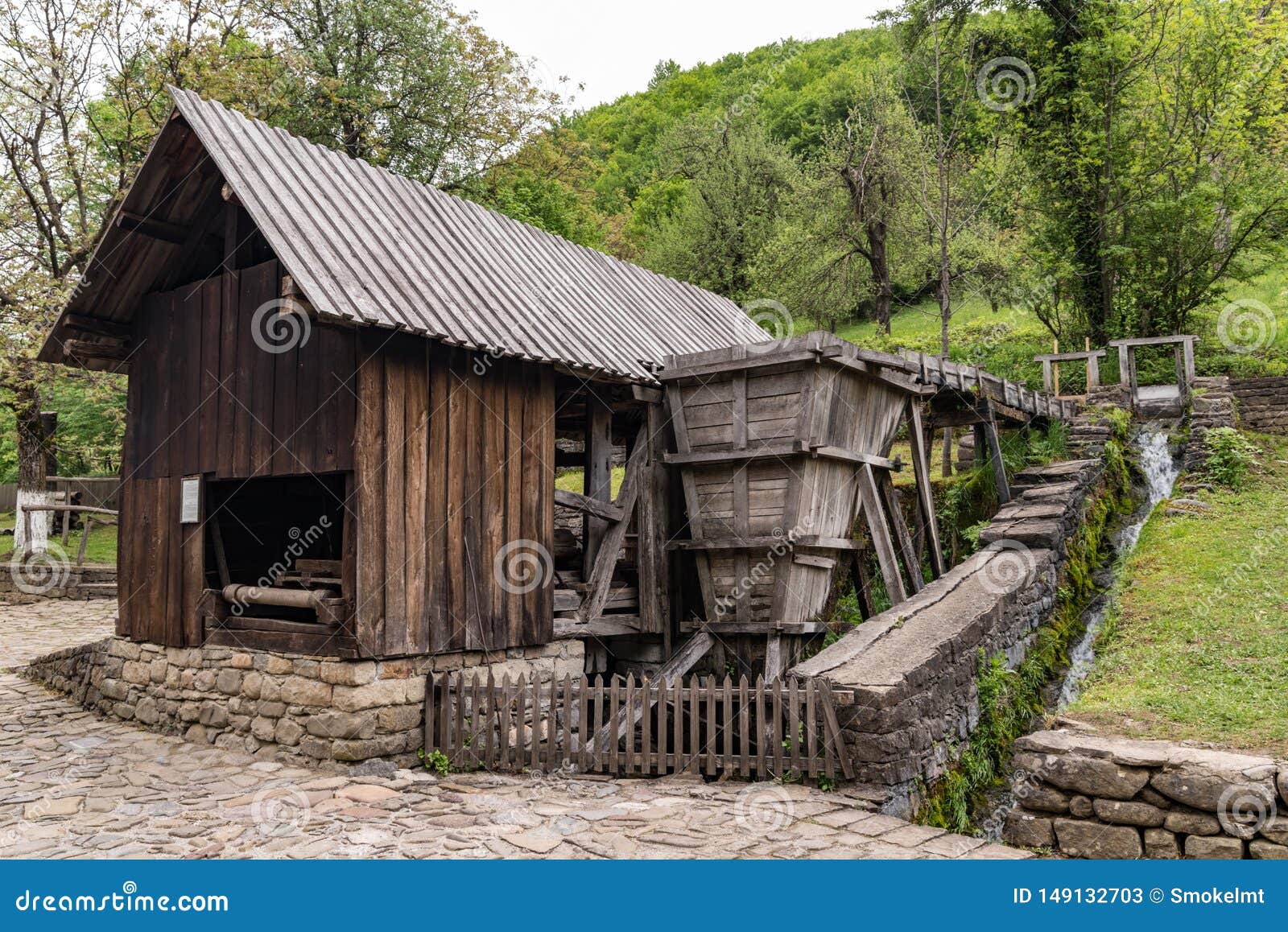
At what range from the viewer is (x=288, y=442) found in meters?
8.84

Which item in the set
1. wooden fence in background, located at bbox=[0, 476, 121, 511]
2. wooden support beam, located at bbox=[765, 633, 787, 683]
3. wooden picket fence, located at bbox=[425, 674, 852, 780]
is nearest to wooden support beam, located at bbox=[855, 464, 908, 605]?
wooden support beam, located at bbox=[765, 633, 787, 683]

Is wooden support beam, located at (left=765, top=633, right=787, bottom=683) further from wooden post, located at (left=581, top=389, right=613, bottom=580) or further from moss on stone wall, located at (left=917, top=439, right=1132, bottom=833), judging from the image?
wooden post, located at (left=581, top=389, right=613, bottom=580)

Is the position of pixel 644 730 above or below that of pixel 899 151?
below

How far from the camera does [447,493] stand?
8.80m

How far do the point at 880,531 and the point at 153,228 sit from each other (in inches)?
347

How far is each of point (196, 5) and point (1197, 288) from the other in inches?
884

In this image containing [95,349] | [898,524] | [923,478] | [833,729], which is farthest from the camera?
[923,478]

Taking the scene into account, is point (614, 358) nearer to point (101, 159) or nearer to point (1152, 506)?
point (1152, 506)

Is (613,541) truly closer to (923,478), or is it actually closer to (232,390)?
(232,390)

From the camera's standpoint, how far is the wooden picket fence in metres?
7.41

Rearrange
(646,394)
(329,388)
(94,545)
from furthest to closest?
(94,545), (646,394), (329,388)

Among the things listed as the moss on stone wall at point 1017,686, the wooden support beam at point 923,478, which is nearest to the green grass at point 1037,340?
the moss on stone wall at point 1017,686

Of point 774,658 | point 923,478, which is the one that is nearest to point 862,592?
point 923,478

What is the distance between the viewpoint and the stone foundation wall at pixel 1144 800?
6.07 meters
